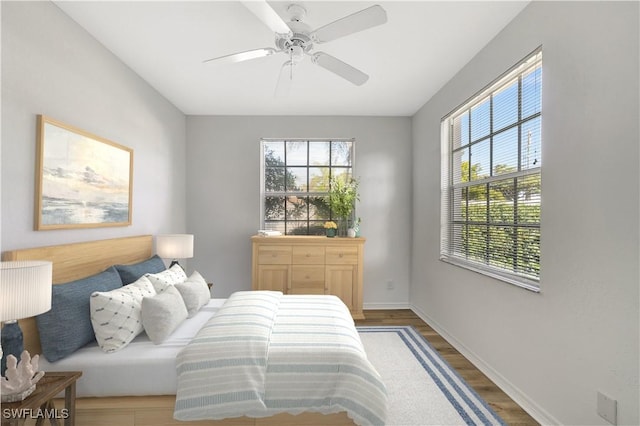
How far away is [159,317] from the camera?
1984mm

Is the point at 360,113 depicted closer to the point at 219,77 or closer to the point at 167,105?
the point at 219,77

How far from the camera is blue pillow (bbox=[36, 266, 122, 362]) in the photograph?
1.76m

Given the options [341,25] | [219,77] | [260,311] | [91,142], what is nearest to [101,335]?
[260,311]

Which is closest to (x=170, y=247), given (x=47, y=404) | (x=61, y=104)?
(x=61, y=104)

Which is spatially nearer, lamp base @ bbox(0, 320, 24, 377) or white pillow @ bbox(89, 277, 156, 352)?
lamp base @ bbox(0, 320, 24, 377)

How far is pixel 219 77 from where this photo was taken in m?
3.21

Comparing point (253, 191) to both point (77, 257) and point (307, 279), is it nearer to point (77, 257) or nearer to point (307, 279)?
point (307, 279)

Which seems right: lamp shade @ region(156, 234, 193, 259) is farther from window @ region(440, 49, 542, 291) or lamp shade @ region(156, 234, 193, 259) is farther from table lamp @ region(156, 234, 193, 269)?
window @ region(440, 49, 542, 291)

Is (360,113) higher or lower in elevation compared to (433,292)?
higher

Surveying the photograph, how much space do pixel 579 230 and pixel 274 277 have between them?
120 inches

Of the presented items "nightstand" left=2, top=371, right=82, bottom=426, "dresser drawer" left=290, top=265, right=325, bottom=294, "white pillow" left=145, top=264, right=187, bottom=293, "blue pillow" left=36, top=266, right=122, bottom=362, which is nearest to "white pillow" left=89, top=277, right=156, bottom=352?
"blue pillow" left=36, top=266, right=122, bottom=362

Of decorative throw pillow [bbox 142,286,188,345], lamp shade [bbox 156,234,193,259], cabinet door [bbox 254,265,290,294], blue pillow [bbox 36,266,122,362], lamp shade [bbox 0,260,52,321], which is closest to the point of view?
lamp shade [bbox 0,260,52,321]

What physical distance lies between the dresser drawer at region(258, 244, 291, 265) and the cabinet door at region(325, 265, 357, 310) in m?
0.52

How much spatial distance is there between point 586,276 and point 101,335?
2665 mm
